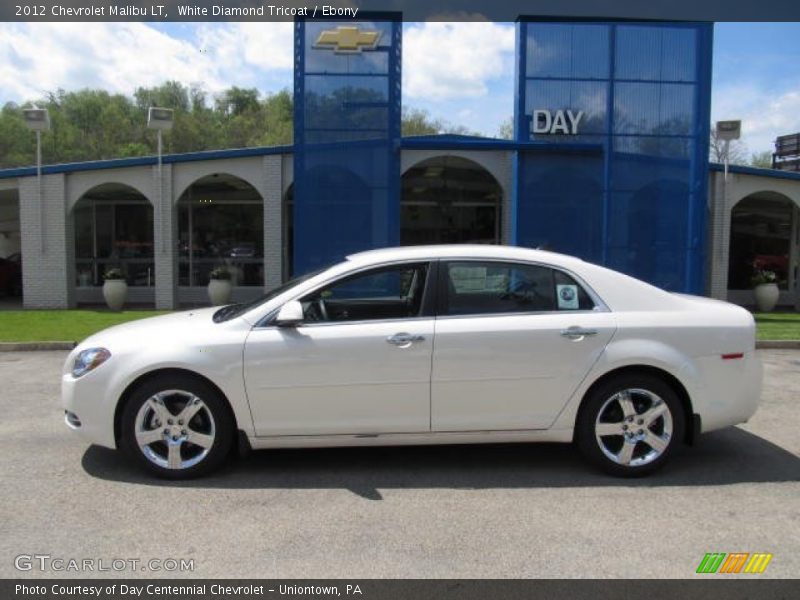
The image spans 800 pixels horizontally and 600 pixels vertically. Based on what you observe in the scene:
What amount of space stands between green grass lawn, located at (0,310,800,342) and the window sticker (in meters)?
8.28

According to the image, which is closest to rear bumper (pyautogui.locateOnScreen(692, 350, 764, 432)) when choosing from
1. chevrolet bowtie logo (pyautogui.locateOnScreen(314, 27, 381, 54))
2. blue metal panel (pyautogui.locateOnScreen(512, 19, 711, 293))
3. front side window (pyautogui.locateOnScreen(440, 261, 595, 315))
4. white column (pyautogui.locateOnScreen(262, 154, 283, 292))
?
front side window (pyautogui.locateOnScreen(440, 261, 595, 315))

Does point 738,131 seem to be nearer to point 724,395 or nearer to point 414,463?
point 724,395

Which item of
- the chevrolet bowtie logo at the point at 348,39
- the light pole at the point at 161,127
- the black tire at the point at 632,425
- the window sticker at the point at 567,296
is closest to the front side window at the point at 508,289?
the window sticker at the point at 567,296

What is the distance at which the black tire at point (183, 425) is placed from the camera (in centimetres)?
454

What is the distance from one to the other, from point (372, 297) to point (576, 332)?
1.48 m

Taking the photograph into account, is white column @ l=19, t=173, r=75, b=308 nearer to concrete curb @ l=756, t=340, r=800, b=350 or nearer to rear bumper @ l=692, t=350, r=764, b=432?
concrete curb @ l=756, t=340, r=800, b=350

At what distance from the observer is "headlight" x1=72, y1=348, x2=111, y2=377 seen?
459 cm

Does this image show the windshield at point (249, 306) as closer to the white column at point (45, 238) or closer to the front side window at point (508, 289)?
the front side window at point (508, 289)

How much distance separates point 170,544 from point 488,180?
1594 centimetres

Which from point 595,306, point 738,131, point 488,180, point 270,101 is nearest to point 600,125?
point 738,131

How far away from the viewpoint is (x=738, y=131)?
1512 centimetres

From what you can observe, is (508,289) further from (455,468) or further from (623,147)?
(623,147)

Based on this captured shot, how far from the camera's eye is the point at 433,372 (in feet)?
14.9

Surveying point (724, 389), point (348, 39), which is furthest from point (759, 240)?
point (724, 389)
